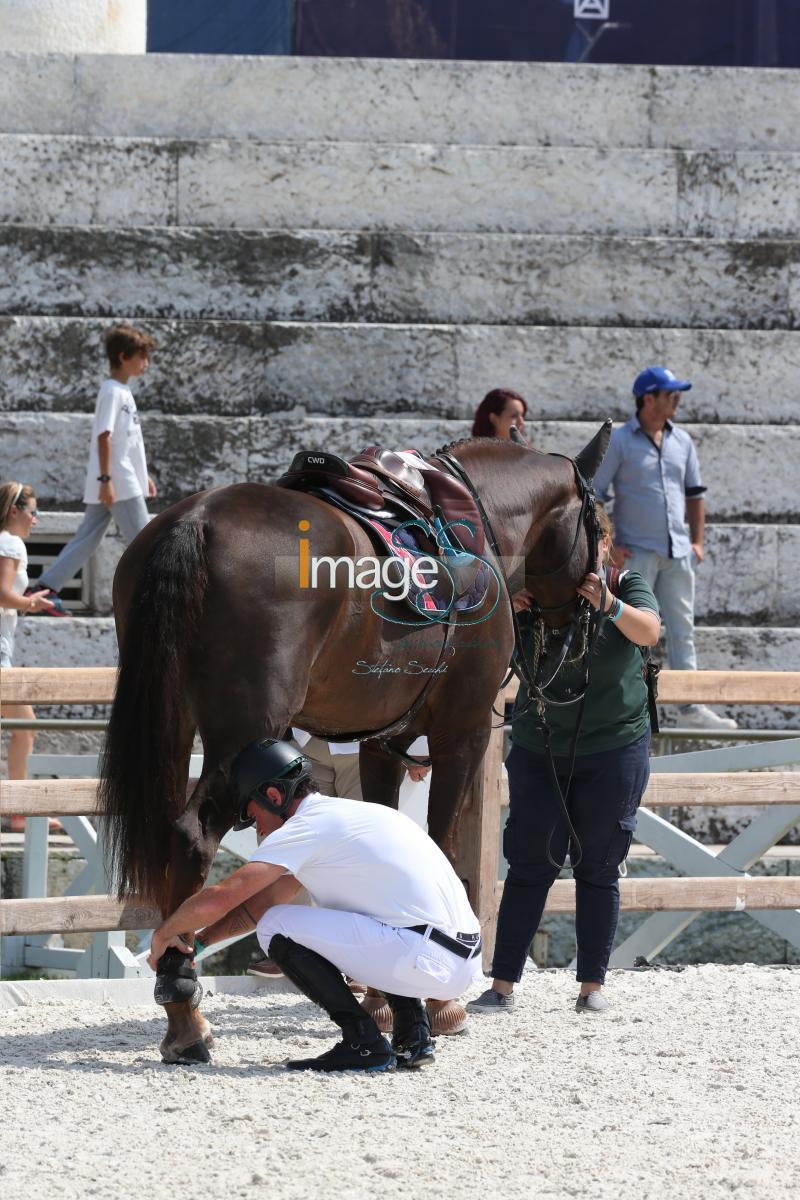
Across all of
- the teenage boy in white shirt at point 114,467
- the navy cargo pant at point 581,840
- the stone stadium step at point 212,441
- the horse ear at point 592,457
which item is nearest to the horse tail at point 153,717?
the navy cargo pant at point 581,840

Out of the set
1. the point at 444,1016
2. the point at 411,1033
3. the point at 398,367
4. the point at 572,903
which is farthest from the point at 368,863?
the point at 398,367

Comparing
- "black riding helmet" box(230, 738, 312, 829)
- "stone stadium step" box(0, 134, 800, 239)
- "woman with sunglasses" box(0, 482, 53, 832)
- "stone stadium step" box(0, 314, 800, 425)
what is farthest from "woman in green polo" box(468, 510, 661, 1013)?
"stone stadium step" box(0, 134, 800, 239)

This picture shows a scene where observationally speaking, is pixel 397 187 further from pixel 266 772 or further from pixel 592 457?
pixel 266 772

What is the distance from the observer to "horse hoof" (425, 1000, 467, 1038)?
5.16m

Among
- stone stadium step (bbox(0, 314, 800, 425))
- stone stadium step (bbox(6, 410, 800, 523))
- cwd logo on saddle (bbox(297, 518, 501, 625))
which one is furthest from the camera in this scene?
stone stadium step (bbox(0, 314, 800, 425))

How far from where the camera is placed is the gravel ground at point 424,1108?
368 cm

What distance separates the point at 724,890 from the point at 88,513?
12.3ft

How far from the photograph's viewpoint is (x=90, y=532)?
8547 mm

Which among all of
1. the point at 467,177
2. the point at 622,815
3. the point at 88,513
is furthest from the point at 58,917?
the point at 467,177

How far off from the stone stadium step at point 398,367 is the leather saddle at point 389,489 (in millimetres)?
4727

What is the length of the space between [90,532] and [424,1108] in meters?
4.82

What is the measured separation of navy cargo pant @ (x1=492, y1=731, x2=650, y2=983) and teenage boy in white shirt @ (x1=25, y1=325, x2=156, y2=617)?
3.36 metres

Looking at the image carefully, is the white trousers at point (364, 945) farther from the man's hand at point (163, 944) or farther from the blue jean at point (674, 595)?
the blue jean at point (674, 595)

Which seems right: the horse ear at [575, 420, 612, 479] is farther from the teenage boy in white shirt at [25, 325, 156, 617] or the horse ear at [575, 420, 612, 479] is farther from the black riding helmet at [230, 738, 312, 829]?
the teenage boy in white shirt at [25, 325, 156, 617]
